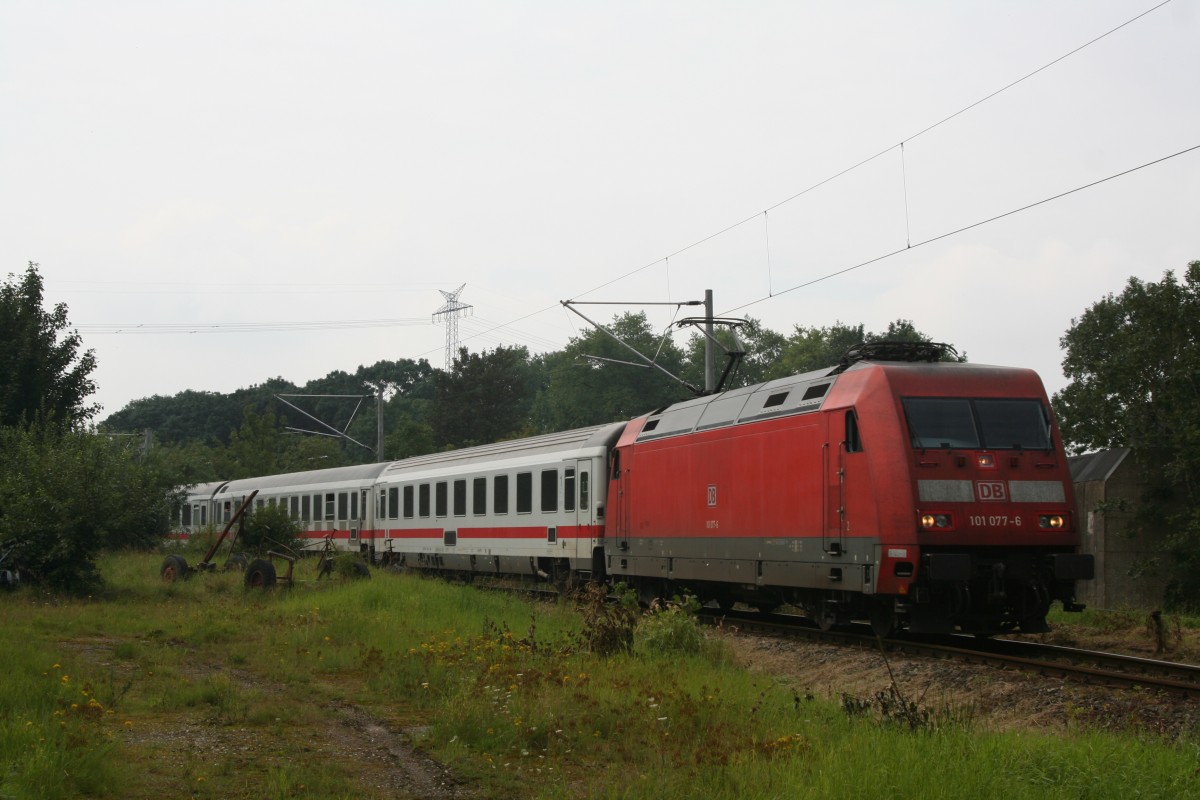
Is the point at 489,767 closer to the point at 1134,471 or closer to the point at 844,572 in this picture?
the point at 844,572

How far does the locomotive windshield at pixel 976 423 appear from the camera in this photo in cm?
1379

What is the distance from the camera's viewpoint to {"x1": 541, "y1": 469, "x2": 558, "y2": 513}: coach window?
24.3 meters

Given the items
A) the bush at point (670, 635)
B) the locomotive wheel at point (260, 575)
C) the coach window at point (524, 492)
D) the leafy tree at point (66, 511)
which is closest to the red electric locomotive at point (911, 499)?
the bush at point (670, 635)

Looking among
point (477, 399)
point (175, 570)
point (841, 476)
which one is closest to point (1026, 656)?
point (841, 476)

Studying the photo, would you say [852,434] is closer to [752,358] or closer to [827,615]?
[827,615]

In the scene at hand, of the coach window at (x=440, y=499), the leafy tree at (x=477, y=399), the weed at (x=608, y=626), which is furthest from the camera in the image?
the leafy tree at (x=477, y=399)

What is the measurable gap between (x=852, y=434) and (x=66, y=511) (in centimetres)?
1470

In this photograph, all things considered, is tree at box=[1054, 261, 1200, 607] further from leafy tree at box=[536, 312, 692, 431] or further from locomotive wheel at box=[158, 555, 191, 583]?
leafy tree at box=[536, 312, 692, 431]

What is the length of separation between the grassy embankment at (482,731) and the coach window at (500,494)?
11.1 m

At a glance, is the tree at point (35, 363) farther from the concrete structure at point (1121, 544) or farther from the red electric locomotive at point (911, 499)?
the concrete structure at point (1121, 544)

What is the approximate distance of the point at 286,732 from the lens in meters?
9.33

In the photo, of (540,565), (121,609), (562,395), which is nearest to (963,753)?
(121,609)

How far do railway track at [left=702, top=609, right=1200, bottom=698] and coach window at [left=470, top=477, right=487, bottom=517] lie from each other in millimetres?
10473

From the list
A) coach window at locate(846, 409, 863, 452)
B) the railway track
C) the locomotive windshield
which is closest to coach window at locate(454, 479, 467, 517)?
the railway track
